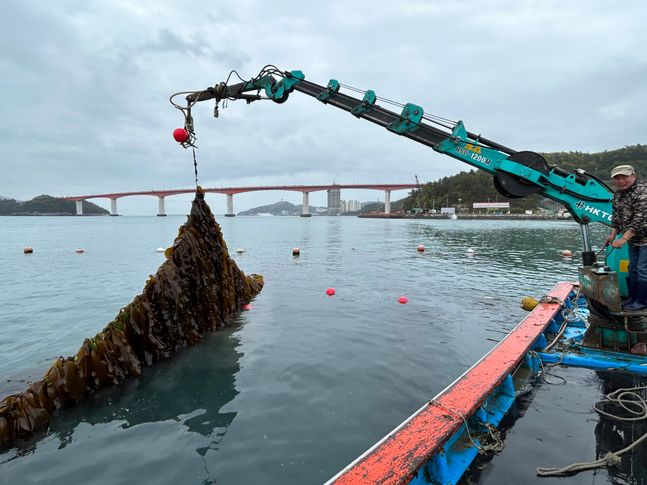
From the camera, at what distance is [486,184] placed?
171000 mm

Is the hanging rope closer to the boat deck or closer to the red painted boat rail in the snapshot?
the boat deck

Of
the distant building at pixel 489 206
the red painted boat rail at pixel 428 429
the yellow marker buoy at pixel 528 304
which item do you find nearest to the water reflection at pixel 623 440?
the red painted boat rail at pixel 428 429

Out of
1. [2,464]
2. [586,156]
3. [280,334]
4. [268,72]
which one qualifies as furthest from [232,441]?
[586,156]

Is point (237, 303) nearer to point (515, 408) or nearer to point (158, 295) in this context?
point (158, 295)

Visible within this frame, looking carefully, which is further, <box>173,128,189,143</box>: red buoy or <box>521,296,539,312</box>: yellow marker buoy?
<box>521,296,539,312</box>: yellow marker buoy

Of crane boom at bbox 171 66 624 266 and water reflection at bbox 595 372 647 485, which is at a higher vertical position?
crane boom at bbox 171 66 624 266

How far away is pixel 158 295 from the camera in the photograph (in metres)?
8.12

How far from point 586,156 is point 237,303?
8128 inches

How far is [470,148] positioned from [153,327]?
25.5ft

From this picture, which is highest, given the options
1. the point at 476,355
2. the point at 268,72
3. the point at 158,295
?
the point at 268,72

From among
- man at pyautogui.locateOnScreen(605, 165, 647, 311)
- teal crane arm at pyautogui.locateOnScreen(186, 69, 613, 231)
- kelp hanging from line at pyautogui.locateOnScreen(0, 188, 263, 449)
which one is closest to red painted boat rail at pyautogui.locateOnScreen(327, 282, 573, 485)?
man at pyautogui.locateOnScreen(605, 165, 647, 311)

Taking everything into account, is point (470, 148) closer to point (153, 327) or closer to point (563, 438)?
point (563, 438)

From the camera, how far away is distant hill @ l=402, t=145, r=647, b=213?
520ft

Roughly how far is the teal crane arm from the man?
878 millimetres
